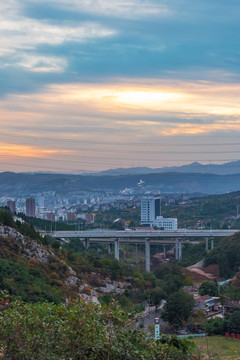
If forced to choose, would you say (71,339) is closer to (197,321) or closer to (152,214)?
(197,321)

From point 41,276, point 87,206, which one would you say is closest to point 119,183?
point 87,206

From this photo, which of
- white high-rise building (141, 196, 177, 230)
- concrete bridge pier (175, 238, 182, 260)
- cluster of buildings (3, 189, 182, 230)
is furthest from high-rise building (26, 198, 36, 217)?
concrete bridge pier (175, 238, 182, 260)

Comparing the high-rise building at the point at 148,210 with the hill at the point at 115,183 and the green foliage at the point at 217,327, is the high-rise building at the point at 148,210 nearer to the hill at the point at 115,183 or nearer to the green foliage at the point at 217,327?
the green foliage at the point at 217,327

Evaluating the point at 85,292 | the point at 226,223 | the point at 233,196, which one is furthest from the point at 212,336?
the point at 233,196

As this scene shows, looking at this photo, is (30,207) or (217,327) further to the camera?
(30,207)

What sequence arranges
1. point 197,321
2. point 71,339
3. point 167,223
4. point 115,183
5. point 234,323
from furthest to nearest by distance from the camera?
point 115,183, point 167,223, point 197,321, point 234,323, point 71,339

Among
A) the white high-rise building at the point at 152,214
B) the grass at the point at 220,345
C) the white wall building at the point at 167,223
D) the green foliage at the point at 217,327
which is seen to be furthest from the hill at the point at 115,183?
the grass at the point at 220,345
